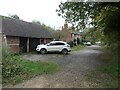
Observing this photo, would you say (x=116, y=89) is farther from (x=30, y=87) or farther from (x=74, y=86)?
(x=30, y=87)

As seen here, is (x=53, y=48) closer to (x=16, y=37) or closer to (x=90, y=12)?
(x=16, y=37)

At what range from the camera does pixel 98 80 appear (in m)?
13.1

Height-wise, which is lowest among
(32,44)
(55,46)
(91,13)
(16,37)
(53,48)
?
(53,48)

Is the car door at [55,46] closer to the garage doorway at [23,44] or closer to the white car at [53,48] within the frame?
the white car at [53,48]

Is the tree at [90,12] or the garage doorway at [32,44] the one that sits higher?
the tree at [90,12]

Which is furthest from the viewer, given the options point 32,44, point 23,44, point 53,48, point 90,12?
point 32,44

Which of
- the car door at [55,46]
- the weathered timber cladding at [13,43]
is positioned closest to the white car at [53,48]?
the car door at [55,46]

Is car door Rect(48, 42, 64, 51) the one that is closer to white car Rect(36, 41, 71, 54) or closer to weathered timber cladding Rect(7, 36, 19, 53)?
white car Rect(36, 41, 71, 54)

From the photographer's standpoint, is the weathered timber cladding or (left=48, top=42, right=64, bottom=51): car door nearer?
the weathered timber cladding

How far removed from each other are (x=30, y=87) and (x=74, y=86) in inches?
84.9

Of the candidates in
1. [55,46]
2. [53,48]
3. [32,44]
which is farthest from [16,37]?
[32,44]

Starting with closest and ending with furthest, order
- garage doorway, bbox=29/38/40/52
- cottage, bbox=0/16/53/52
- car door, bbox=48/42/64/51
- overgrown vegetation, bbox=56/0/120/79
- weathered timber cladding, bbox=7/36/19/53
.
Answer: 1. overgrown vegetation, bbox=56/0/120/79
2. weathered timber cladding, bbox=7/36/19/53
3. cottage, bbox=0/16/53/52
4. car door, bbox=48/42/64/51
5. garage doorway, bbox=29/38/40/52

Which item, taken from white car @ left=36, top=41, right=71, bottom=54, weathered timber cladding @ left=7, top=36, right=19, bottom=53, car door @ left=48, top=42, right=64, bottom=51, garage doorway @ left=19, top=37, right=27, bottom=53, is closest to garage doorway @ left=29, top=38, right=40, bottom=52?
garage doorway @ left=19, top=37, right=27, bottom=53

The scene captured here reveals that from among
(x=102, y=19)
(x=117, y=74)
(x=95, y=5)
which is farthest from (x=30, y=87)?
(x=102, y=19)
